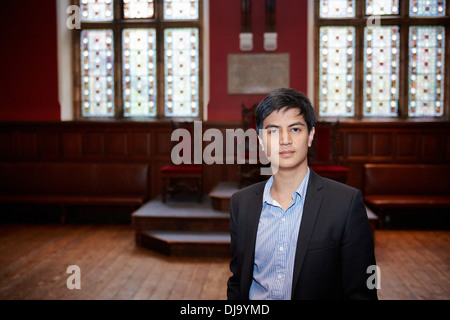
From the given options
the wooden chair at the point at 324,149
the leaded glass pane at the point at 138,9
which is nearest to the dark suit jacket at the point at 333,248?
the wooden chair at the point at 324,149

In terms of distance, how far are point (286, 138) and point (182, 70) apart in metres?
5.41

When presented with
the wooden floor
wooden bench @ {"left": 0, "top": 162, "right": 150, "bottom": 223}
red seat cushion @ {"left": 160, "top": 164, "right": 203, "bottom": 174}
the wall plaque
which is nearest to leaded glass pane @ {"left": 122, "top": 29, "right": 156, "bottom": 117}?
wooden bench @ {"left": 0, "top": 162, "right": 150, "bottom": 223}

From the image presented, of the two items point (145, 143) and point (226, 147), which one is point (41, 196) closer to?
point (145, 143)

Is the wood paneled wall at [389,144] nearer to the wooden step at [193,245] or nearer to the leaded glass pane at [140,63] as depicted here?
the wooden step at [193,245]

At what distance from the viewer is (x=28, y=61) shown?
6.27 metres

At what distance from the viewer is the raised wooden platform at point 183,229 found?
4.31 meters

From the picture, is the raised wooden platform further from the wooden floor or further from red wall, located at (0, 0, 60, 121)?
red wall, located at (0, 0, 60, 121)

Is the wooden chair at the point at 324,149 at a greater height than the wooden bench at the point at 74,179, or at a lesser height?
greater

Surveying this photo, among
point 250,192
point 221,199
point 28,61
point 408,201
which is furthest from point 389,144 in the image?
point 28,61

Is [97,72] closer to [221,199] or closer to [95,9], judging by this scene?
[95,9]

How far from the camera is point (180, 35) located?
6402mm

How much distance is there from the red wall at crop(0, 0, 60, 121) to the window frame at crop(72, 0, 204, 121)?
0.33 m

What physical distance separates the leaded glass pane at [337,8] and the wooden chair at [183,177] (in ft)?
8.91
